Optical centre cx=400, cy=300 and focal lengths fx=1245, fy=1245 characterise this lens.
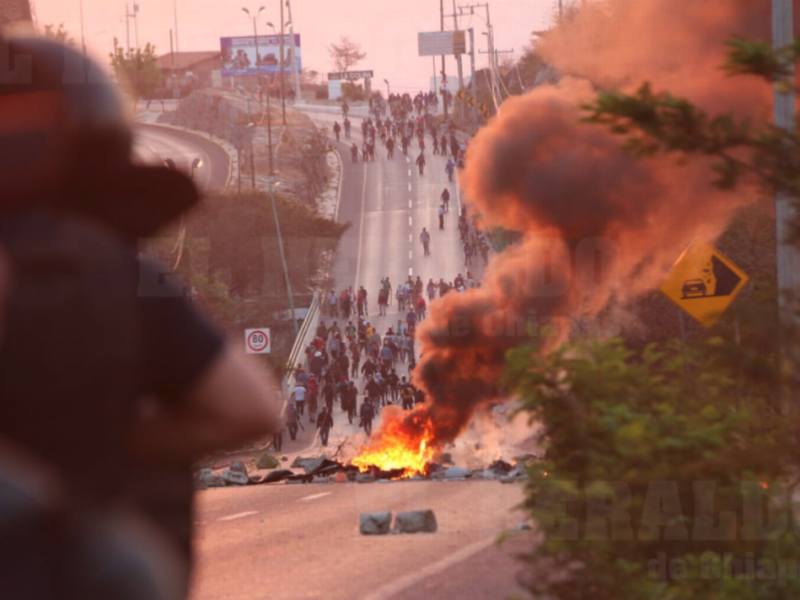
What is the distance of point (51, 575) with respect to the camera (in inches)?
46.4

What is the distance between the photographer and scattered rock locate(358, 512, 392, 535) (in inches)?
426

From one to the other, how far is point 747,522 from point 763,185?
1.48 m

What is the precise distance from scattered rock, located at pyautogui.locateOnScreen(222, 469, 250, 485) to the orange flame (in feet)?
6.10

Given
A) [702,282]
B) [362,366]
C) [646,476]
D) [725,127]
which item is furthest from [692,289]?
[362,366]

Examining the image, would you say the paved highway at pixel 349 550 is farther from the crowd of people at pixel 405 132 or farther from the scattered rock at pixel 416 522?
the crowd of people at pixel 405 132

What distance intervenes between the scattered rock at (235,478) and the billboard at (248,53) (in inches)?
4333

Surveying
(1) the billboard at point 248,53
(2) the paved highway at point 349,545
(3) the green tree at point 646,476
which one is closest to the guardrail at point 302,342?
(2) the paved highway at point 349,545

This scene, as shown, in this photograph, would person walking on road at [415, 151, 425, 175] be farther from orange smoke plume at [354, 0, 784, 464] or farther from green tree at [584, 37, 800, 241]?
green tree at [584, 37, 800, 241]

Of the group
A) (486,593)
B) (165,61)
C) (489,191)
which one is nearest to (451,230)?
(489,191)

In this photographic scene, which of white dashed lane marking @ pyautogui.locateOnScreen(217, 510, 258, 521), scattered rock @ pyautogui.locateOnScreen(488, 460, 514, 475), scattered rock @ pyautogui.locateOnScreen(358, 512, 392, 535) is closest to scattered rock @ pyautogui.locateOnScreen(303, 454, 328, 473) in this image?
scattered rock @ pyautogui.locateOnScreen(488, 460, 514, 475)

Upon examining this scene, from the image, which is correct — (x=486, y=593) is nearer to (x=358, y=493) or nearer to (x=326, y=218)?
(x=358, y=493)

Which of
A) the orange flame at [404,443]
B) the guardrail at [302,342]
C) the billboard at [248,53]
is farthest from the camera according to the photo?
the billboard at [248,53]

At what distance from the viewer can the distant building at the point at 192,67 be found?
443 ft

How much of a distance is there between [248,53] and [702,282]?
404 ft
